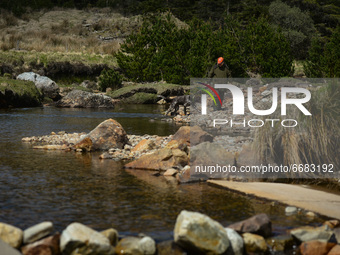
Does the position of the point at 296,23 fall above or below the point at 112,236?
above

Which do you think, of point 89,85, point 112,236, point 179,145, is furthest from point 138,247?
point 89,85

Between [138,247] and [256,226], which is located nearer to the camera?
[138,247]

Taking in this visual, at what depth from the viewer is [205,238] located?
16.4ft

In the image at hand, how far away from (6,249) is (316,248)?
131 inches

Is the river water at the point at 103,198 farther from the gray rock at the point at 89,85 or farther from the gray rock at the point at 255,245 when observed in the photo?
the gray rock at the point at 89,85

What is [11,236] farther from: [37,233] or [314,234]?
[314,234]

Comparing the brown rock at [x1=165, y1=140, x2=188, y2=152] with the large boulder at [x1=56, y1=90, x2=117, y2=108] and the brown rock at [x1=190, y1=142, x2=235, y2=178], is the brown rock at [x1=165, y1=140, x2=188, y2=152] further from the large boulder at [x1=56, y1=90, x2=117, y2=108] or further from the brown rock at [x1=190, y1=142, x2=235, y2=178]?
the large boulder at [x1=56, y1=90, x2=117, y2=108]

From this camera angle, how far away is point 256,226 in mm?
5461

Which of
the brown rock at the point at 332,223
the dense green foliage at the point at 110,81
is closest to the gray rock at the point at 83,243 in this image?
the brown rock at the point at 332,223

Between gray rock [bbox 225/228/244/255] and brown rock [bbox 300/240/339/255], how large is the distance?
27.2 inches

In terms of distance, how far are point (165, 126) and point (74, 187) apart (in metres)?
9.88

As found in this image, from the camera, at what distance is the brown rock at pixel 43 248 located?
482 centimetres

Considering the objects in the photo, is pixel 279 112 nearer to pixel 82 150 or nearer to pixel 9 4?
pixel 82 150

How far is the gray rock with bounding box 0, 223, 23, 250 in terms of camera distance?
16.0 feet
